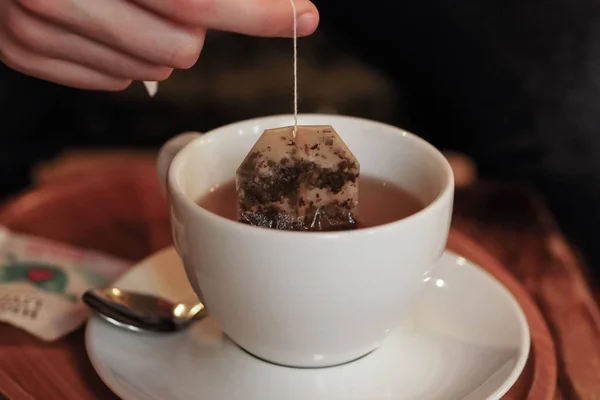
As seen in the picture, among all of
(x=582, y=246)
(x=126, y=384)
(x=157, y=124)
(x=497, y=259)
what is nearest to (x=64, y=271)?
(x=126, y=384)

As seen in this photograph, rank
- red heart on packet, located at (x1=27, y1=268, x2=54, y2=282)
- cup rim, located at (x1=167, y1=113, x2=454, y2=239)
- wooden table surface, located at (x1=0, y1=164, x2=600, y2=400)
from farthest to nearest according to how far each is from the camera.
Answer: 1. red heart on packet, located at (x1=27, y1=268, x2=54, y2=282)
2. wooden table surface, located at (x1=0, y1=164, x2=600, y2=400)
3. cup rim, located at (x1=167, y1=113, x2=454, y2=239)

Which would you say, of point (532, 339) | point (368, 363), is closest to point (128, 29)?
point (368, 363)

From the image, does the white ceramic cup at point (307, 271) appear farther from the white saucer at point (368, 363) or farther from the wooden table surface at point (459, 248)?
the wooden table surface at point (459, 248)

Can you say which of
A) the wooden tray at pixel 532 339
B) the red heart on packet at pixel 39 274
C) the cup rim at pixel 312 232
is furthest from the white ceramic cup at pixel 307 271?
the red heart on packet at pixel 39 274

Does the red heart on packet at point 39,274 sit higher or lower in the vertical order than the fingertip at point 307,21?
lower

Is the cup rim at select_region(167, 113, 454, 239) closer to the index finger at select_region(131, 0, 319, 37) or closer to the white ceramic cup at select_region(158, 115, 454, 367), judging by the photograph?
the white ceramic cup at select_region(158, 115, 454, 367)

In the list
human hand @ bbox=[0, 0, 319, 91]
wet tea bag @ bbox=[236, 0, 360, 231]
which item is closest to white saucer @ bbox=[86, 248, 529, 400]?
wet tea bag @ bbox=[236, 0, 360, 231]
